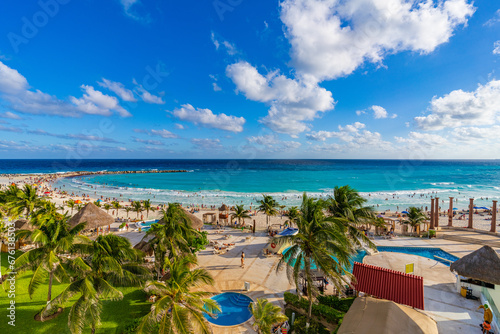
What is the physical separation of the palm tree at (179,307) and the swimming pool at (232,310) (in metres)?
3.84

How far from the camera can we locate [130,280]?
9141 millimetres

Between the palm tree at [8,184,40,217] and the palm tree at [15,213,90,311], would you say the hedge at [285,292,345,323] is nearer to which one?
the palm tree at [15,213,90,311]

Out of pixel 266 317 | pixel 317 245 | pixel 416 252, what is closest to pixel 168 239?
pixel 266 317

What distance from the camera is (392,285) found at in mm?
10977

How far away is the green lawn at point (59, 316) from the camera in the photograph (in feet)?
32.8

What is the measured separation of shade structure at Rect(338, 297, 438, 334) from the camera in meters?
7.77

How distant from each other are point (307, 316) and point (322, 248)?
376cm

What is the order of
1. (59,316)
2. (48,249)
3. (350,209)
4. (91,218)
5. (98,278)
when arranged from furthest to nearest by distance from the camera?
1. (91,218)
2. (350,209)
3. (59,316)
4. (48,249)
5. (98,278)

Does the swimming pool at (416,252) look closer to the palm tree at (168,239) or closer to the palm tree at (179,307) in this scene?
the palm tree at (168,239)

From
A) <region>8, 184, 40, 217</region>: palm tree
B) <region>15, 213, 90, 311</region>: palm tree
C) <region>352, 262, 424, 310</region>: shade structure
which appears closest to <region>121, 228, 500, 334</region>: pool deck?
<region>352, 262, 424, 310</region>: shade structure

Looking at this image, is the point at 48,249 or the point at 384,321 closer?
the point at 384,321

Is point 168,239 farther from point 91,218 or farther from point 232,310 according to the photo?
point 91,218

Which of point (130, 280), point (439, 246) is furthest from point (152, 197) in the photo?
point (439, 246)

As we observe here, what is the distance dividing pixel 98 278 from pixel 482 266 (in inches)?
724
